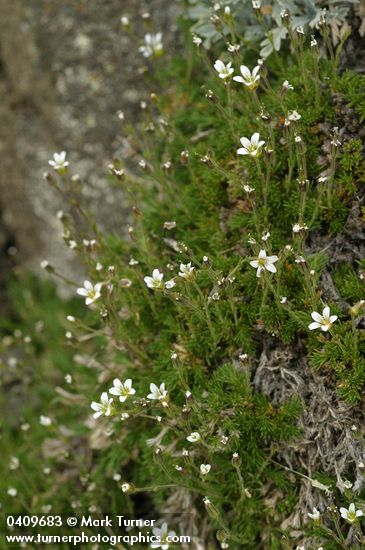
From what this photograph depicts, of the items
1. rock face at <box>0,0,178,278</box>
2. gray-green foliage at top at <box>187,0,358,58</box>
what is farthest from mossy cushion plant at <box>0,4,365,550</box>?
rock face at <box>0,0,178,278</box>

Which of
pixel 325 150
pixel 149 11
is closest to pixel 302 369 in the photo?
pixel 325 150

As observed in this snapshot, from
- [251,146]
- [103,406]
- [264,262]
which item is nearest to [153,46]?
[251,146]

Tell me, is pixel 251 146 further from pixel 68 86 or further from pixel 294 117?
pixel 68 86

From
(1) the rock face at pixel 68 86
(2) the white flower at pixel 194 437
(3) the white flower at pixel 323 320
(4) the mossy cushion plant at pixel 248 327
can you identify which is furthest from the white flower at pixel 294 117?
(1) the rock face at pixel 68 86

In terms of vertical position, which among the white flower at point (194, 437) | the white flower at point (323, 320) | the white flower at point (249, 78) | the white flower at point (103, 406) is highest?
the white flower at point (249, 78)

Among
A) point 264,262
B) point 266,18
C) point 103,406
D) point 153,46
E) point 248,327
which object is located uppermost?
point 266,18

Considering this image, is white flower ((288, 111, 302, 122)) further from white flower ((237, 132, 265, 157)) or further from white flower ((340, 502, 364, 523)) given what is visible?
white flower ((340, 502, 364, 523))

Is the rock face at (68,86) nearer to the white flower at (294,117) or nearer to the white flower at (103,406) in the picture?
the white flower at (294,117)
